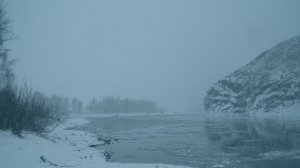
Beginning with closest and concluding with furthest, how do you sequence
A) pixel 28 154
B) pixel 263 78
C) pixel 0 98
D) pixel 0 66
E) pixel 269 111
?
pixel 28 154
pixel 0 98
pixel 0 66
pixel 269 111
pixel 263 78

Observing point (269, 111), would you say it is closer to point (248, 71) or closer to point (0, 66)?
point (248, 71)

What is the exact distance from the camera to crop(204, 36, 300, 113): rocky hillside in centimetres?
14575

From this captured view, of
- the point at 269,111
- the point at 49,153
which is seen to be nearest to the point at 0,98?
the point at 49,153

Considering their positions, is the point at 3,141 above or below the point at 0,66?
below

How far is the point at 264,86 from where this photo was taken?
543 ft

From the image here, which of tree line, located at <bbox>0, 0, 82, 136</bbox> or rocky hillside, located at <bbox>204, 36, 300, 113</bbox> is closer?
tree line, located at <bbox>0, 0, 82, 136</bbox>

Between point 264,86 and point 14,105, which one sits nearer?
point 14,105

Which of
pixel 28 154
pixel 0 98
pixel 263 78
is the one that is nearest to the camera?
pixel 28 154

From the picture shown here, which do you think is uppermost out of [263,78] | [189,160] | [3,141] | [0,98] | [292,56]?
[292,56]

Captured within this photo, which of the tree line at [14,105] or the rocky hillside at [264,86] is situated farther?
the rocky hillside at [264,86]

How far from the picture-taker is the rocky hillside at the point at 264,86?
14575 cm

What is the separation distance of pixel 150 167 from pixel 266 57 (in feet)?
627

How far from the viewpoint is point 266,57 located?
199 meters

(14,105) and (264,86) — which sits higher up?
(264,86)
